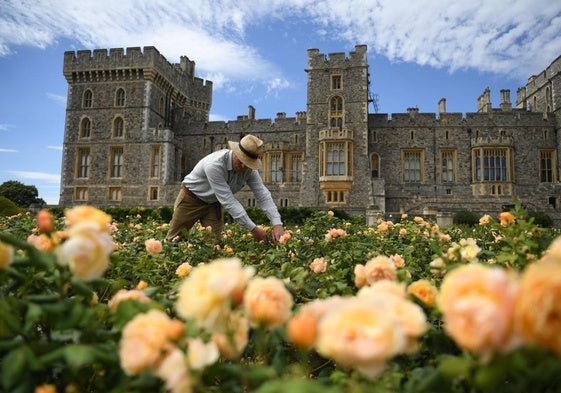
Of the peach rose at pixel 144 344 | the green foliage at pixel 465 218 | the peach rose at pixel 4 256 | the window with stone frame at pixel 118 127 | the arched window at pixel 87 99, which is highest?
the arched window at pixel 87 99

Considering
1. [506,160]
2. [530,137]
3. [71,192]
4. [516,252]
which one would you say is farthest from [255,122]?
[516,252]

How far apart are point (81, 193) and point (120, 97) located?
25.6ft

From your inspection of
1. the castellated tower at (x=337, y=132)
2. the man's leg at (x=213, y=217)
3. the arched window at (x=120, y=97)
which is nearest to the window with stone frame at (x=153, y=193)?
the arched window at (x=120, y=97)

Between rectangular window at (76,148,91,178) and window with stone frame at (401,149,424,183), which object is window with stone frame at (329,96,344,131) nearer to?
window with stone frame at (401,149,424,183)

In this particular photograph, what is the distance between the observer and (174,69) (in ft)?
103

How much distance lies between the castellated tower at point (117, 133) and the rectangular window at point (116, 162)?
69mm

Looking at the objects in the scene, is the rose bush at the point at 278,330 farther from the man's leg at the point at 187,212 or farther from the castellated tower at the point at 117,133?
the castellated tower at the point at 117,133

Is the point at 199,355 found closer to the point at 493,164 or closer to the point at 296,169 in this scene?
the point at 296,169

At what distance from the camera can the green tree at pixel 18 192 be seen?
123ft

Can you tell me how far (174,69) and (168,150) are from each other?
837 cm

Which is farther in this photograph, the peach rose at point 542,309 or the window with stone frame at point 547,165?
the window with stone frame at point 547,165

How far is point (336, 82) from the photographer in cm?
2623

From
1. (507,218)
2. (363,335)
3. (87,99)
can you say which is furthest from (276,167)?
(363,335)

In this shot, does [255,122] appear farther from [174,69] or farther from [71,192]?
[71,192]
